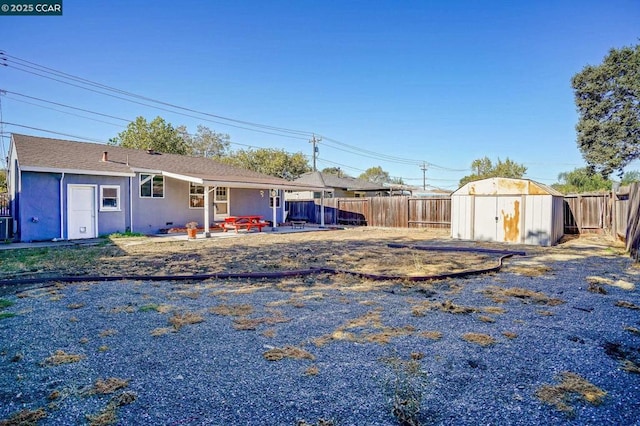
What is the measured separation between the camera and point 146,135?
29.6 m

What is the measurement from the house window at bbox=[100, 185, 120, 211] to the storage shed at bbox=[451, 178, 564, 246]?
1399 cm

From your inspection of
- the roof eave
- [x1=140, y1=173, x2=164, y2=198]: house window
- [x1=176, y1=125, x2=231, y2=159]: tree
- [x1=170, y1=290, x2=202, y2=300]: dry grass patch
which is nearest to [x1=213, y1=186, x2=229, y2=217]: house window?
[x1=140, y1=173, x2=164, y2=198]: house window

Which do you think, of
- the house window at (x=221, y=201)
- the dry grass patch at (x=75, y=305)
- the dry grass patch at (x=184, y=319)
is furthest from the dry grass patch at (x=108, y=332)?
the house window at (x=221, y=201)

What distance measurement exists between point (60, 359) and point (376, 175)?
220 feet

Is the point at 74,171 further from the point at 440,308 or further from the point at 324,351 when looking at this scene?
the point at 440,308

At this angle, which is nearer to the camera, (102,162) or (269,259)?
(269,259)

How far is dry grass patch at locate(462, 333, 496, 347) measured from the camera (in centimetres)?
346

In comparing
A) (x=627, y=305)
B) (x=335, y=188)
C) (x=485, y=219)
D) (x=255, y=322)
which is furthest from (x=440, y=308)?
(x=335, y=188)

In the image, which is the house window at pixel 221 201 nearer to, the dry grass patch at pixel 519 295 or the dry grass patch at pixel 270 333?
the dry grass patch at pixel 519 295

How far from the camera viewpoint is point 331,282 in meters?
6.37

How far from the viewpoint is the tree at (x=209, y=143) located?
45719 millimetres

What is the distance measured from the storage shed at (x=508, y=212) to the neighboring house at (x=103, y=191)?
29.3ft

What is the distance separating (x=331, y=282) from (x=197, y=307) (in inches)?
99.6

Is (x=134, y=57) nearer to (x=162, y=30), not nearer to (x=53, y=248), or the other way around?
(x=162, y=30)
